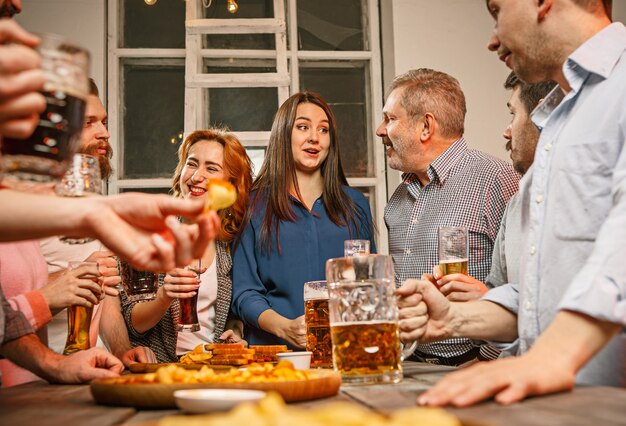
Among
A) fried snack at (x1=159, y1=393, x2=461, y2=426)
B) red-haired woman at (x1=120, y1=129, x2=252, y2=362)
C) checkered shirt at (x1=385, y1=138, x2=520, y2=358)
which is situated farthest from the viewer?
checkered shirt at (x1=385, y1=138, x2=520, y2=358)

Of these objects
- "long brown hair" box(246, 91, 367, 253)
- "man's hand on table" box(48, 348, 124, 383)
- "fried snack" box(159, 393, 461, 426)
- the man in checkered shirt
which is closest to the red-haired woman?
"long brown hair" box(246, 91, 367, 253)

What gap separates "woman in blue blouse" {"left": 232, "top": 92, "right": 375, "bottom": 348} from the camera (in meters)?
2.88

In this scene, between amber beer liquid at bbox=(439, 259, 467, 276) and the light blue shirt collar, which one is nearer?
the light blue shirt collar

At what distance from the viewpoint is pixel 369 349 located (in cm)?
140

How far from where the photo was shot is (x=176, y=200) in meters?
1.16

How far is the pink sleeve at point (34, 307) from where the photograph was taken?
1.83m

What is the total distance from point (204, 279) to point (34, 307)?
108 centimetres

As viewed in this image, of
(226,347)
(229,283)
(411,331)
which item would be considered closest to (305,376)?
(411,331)

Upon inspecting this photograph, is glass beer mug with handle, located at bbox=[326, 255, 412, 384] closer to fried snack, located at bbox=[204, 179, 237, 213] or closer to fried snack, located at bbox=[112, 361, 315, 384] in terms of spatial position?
fried snack, located at bbox=[112, 361, 315, 384]

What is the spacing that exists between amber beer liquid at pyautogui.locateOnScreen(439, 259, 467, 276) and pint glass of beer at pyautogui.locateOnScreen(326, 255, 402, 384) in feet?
1.60

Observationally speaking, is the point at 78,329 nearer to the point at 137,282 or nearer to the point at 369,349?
the point at 137,282

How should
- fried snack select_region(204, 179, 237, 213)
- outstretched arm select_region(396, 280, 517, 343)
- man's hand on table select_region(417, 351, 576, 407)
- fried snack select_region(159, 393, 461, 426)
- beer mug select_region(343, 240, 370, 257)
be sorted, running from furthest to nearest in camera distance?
1. beer mug select_region(343, 240, 370, 257)
2. outstretched arm select_region(396, 280, 517, 343)
3. fried snack select_region(204, 179, 237, 213)
4. man's hand on table select_region(417, 351, 576, 407)
5. fried snack select_region(159, 393, 461, 426)

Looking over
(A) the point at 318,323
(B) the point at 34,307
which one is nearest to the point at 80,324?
(B) the point at 34,307

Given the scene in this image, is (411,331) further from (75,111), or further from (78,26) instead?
(78,26)
